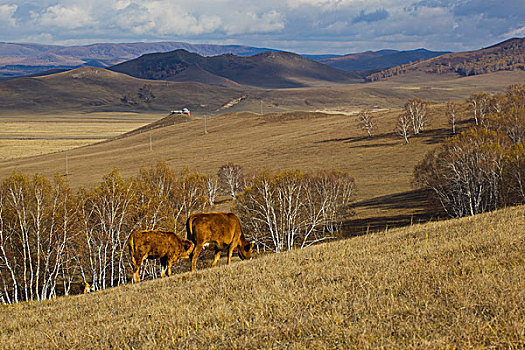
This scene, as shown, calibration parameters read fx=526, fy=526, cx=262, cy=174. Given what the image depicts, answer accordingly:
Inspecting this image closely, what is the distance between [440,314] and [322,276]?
379 centimetres

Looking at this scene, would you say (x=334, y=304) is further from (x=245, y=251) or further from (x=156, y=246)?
(x=245, y=251)

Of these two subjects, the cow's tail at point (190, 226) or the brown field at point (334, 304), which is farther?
the cow's tail at point (190, 226)

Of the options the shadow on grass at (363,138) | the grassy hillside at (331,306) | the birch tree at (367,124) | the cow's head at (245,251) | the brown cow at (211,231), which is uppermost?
the grassy hillside at (331,306)

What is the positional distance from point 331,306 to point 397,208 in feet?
210

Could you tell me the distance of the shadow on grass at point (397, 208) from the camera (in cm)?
6194

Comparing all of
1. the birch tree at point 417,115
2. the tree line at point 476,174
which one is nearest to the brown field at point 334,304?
the tree line at point 476,174

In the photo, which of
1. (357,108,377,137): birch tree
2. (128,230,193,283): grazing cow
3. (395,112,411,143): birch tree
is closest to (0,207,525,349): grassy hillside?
(128,230,193,283): grazing cow

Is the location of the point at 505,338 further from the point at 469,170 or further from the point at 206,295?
the point at 469,170

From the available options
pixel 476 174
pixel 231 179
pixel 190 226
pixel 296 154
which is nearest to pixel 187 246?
pixel 190 226

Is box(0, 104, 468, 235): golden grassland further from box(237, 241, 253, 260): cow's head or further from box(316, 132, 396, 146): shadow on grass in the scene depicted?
box(237, 241, 253, 260): cow's head

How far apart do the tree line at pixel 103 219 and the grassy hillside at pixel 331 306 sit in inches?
1104

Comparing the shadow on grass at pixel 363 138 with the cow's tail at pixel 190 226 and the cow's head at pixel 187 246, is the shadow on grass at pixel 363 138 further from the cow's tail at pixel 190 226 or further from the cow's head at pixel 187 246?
the cow's head at pixel 187 246

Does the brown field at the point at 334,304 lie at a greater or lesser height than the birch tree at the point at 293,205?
greater

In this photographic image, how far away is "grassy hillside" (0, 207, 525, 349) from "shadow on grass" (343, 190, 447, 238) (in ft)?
149
